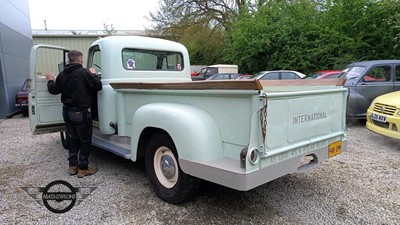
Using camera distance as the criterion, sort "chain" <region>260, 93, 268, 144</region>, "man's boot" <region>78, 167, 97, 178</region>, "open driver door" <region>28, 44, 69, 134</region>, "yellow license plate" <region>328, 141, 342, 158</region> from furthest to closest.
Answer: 1. "open driver door" <region>28, 44, 69, 134</region>
2. "man's boot" <region>78, 167, 97, 178</region>
3. "yellow license plate" <region>328, 141, 342, 158</region>
4. "chain" <region>260, 93, 268, 144</region>

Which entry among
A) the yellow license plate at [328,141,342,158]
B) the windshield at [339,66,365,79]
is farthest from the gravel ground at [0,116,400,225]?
the windshield at [339,66,365,79]

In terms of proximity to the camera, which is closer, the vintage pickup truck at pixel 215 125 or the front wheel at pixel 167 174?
the vintage pickup truck at pixel 215 125

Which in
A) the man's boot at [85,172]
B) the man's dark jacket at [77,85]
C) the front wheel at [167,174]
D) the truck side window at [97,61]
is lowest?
the man's boot at [85,172]

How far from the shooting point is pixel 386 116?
5.35m

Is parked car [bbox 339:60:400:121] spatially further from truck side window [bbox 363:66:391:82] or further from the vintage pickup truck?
the vintage pickup truck

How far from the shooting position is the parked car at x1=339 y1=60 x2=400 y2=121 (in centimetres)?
729

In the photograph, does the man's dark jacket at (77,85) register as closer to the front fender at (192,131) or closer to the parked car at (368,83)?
the front fender at (192,131)

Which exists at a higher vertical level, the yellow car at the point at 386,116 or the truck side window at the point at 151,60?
the truck side window at the point at 151,60

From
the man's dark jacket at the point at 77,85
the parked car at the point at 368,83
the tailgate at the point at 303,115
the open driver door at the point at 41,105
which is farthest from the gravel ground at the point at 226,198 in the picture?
the parked car at the point at 368,83

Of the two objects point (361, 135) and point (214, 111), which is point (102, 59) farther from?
point (361, 135)

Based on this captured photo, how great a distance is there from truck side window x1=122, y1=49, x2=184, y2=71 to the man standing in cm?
61

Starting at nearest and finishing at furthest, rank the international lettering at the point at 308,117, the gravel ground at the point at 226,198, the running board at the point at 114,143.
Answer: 1. the international lettering at the point at 308,117
2. the gravel ground at the point at 226,198
3. the running board at the point at 114,143

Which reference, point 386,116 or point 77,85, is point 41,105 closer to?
point 77,85

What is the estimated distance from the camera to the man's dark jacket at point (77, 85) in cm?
401
